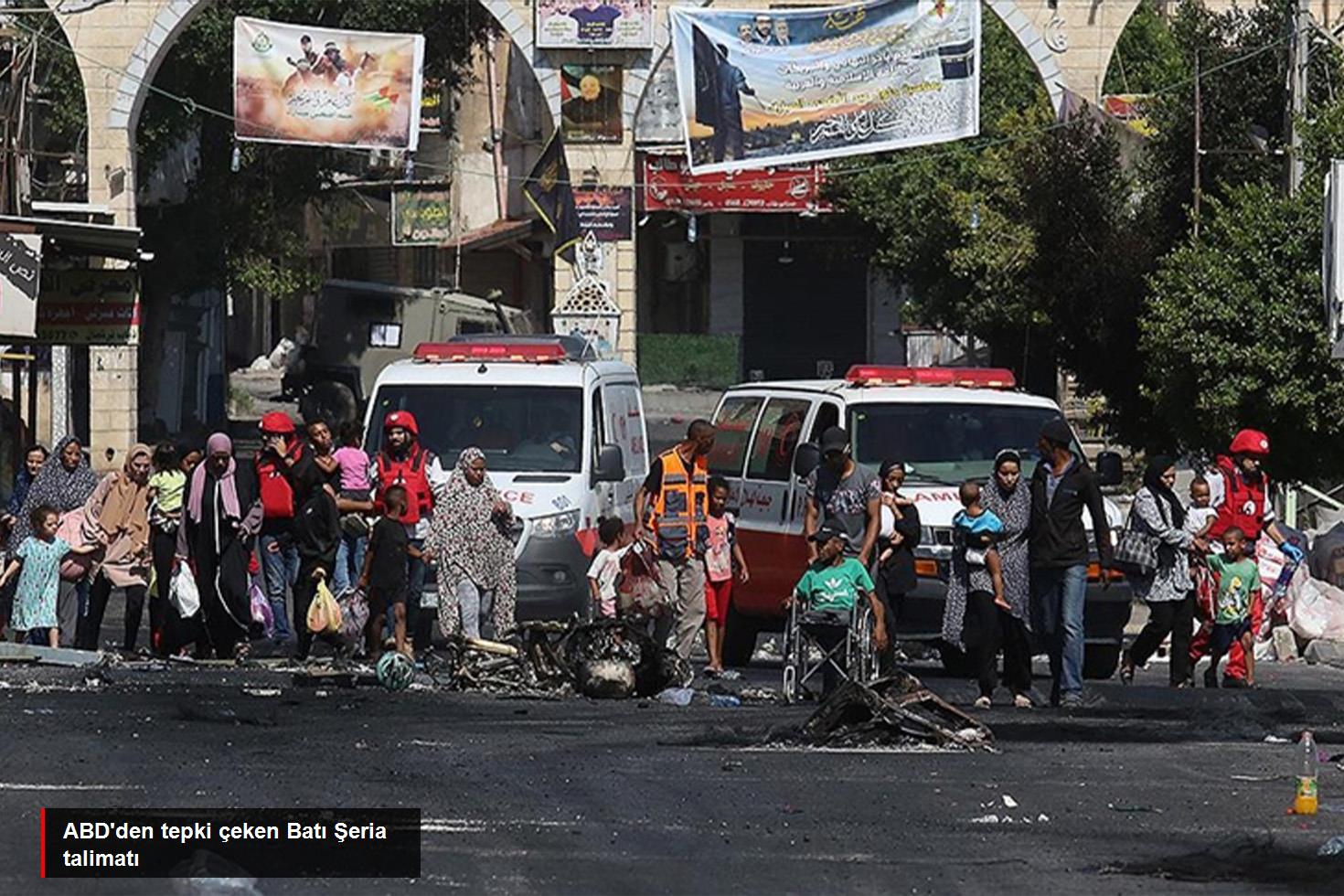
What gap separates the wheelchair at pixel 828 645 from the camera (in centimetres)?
1474

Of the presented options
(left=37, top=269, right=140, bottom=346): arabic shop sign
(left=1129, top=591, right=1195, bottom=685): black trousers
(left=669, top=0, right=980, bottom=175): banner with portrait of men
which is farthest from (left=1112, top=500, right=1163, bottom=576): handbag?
(left=669, top=0, right=980, bottom=175): banner with portrait of men

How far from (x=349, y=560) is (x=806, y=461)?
370 cm

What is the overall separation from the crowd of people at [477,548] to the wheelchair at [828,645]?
268mm

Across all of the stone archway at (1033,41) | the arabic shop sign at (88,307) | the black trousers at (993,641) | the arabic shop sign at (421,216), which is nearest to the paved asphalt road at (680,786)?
the black trousers at (993,641)

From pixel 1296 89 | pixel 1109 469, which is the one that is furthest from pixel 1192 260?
pixel 1109 469

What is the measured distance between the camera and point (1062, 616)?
14.9 metres

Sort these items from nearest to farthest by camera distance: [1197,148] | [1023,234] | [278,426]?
[278,426] → [1197,148] → [1023,234]

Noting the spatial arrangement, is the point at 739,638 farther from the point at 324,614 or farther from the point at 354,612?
the point at 324,614

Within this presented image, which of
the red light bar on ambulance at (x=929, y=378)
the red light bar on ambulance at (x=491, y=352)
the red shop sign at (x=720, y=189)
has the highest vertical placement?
the red shop sign at (x=720, y=189)

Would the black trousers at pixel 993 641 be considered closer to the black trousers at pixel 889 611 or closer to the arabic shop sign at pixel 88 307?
the black trousers at pixel 889 611

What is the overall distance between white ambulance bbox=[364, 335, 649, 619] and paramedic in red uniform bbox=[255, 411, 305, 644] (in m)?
1.31

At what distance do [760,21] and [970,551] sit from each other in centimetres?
2046

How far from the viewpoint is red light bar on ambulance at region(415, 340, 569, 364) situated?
19.5 meters

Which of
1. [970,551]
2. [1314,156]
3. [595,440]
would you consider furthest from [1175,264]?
[970,551]
